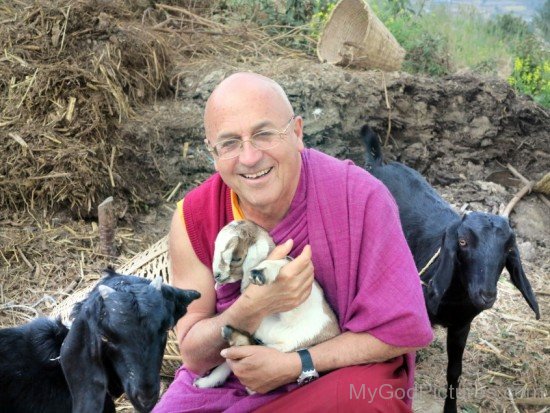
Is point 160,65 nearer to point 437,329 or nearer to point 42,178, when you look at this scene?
point 42,178

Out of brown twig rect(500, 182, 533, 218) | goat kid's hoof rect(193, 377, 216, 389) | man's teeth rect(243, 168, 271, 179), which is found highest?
man's teeth rect(243, 168, 271, 179)

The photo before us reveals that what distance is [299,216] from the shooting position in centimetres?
287

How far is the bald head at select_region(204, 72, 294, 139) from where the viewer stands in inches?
106

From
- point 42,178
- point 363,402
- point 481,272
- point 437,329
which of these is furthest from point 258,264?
point 42,178

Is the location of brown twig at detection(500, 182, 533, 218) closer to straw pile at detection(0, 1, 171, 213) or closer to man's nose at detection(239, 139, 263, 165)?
straw pile at detection(0, 1, 171, 213)

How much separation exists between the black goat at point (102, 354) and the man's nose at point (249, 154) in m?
0.55

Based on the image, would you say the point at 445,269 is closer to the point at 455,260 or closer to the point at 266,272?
the point at 455,260

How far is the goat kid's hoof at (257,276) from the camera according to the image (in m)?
2.47

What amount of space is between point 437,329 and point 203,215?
2856 millimetres

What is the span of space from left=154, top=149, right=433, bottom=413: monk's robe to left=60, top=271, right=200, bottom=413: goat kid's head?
0.45m

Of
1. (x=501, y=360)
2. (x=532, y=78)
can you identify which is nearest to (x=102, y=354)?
(x=501, y=360)

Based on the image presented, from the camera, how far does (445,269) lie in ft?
12.0

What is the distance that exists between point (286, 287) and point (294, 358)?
0.30 metres

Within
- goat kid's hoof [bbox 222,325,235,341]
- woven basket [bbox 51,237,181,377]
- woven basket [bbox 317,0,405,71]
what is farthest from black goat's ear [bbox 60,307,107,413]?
woven basket [bbox 317,0,405,71]
